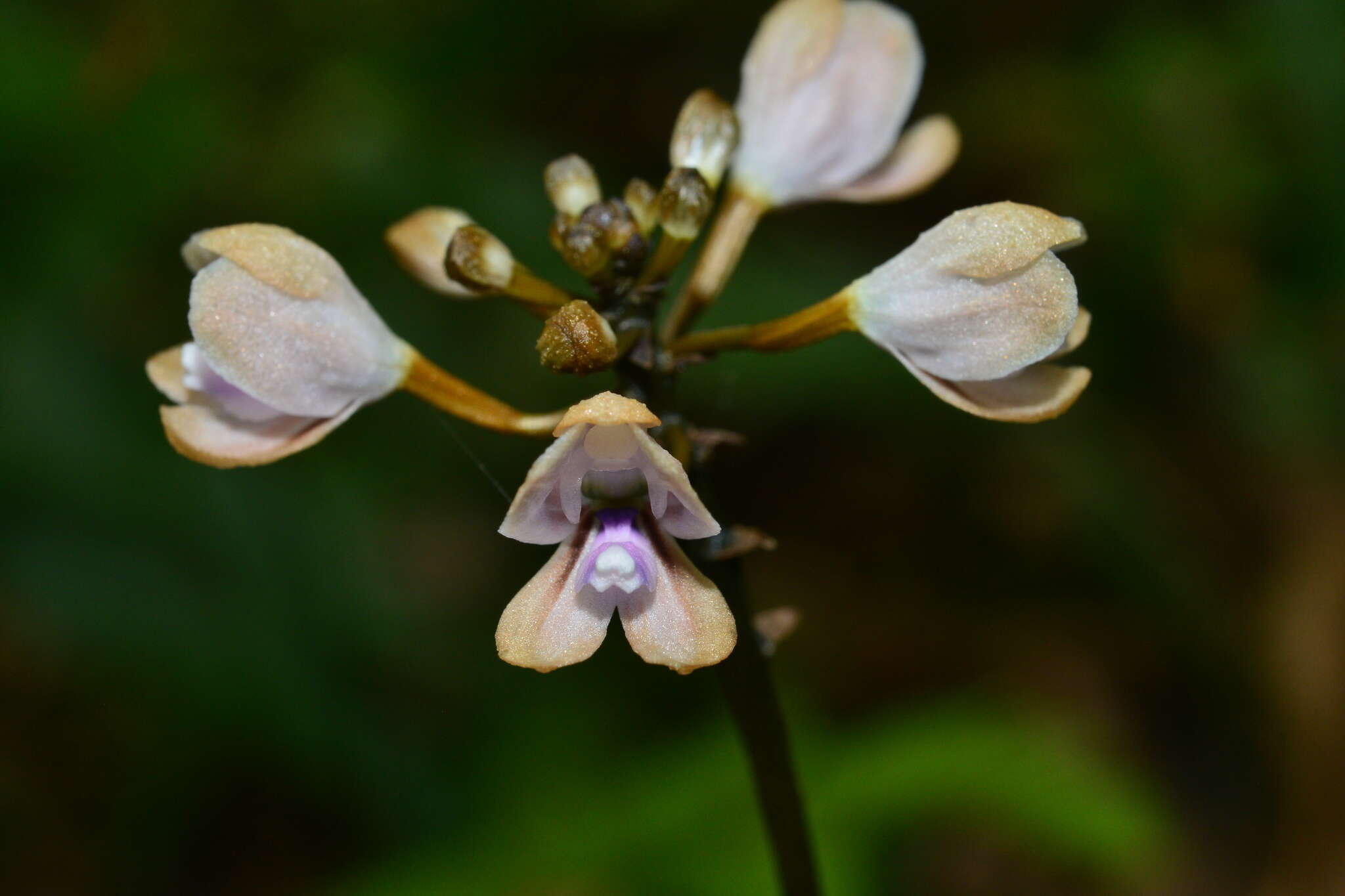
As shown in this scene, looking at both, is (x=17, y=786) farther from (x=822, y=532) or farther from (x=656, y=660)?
(x=656, y=660)

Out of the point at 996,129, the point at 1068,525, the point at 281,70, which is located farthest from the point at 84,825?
the point at 996,129

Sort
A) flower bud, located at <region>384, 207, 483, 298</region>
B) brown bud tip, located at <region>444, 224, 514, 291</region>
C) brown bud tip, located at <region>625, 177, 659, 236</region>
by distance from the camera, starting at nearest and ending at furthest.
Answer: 1. brown bud tip, located at <region>444, 224, 514, 291</region>
2. brown bud tip, located at <region>625, 177, 659, 236</region>
3. flower bud, located at <region>384, 207, 483, 298</region>

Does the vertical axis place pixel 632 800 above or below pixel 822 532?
below

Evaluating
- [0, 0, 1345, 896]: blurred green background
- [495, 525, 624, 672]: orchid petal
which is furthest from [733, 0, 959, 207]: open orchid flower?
[0, 0, 1345, 896]: blurred green background

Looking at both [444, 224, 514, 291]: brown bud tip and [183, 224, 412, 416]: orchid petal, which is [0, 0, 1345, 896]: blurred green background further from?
[444, 224, 514, 291]: brown bud tip

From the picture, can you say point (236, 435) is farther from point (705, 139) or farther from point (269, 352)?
point (705, 139)

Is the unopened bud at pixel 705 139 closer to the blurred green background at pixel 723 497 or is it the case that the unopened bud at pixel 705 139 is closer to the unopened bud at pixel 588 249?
the unopened bud at pixel 588 249
